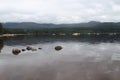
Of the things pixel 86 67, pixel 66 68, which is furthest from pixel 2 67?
pixel 86 67

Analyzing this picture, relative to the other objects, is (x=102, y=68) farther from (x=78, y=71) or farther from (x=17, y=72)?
(x=17, y=72)

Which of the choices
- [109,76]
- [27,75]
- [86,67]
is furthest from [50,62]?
[109,76]

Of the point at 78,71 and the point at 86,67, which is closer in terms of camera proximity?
the point at 78,71

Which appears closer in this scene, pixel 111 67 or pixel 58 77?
pixel 58 77

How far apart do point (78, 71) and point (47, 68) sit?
22.2 feet

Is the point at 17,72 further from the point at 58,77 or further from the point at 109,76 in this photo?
the point at 109,76

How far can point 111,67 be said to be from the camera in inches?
1903

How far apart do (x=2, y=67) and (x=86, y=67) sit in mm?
17346

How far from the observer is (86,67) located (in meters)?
48.6

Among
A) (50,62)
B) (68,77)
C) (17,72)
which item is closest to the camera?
(68,77)

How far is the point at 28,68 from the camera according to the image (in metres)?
47.9

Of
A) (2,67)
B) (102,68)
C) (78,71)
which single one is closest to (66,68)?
(78,71)

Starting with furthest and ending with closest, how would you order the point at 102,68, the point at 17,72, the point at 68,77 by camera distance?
the point at 102,68 < the point at 17,72 < the point at 68,77

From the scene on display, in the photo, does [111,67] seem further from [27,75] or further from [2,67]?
[2,67]
